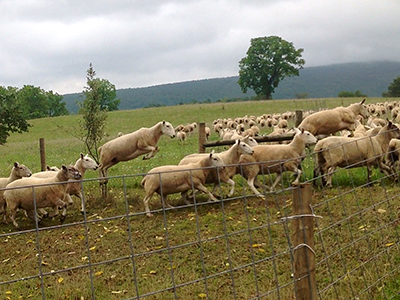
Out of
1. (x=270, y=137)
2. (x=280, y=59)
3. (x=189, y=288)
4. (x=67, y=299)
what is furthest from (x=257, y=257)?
(x=280, y=59)

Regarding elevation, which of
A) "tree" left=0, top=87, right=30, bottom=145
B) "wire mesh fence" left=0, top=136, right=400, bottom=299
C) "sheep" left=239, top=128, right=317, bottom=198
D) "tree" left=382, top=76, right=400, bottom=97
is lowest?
"wire mesh fence" left=0, top=136, right=400, bottom=299

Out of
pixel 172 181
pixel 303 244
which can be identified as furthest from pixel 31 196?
pixel 303 244

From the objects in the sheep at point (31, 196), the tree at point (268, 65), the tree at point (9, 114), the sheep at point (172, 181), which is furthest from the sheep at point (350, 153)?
the tree at point (268, 65)

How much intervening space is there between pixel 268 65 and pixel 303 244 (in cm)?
9059

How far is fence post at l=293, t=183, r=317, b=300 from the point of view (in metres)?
4.28

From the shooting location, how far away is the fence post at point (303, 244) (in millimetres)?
4281

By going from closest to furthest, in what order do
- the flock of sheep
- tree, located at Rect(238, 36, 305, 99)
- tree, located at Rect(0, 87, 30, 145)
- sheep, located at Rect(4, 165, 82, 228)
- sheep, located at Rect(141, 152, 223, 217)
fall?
sheep, located at Rect(4, 165, 82, 228) → the flock of sheep → sheep, located at Rect(141, 152, 223, 217) → tree, located at Rect(0, 87, 30, 145) → tree, located at Rect(238, 36, 305, 99)

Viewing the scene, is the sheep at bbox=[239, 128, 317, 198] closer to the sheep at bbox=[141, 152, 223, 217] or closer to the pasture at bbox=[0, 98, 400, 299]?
the pasture at bbox=[0, 98, 400, 299]

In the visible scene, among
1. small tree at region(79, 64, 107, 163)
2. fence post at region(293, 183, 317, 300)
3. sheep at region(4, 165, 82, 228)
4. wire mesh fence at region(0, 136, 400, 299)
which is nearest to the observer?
fence post at region(293, 183, 317, 300)

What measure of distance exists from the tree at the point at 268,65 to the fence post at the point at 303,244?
89.0 metres

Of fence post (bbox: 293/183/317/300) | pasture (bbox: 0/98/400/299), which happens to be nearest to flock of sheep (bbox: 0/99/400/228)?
pasture (bbox: 0/98/400/299)

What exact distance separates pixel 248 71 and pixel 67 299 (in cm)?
8948

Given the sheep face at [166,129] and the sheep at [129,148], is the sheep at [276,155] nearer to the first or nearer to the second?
the sheep face at [166,129]

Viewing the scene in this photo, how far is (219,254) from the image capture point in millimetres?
8602
